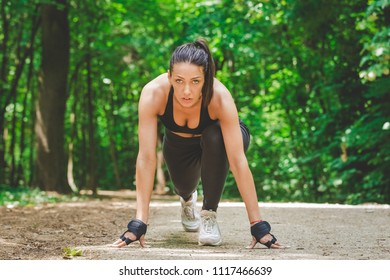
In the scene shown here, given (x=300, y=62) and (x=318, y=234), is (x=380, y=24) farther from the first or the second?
(x=318, y=234)

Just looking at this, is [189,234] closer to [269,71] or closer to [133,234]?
[133,234]

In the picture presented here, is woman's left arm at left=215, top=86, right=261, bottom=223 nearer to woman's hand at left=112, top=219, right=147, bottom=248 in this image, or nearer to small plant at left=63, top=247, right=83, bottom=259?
woman's hand at left=112, top=219, right=147, bottom=248

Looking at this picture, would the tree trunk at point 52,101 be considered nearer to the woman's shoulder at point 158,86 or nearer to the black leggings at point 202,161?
the black leggings at point 202,161

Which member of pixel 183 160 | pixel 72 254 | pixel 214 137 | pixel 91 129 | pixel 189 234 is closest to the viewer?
pixel 72 254

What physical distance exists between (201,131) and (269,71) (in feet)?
40.9

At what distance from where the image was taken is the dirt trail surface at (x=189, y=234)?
12.3ft

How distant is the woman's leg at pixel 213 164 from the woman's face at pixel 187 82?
0.36 m

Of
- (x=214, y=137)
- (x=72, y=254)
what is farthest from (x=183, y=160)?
(x=72, y=254)

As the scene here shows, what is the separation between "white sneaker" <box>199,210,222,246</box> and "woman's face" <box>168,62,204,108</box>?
0.88m

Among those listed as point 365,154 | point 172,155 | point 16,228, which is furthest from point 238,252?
point 365,154

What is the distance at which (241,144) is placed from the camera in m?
4.12

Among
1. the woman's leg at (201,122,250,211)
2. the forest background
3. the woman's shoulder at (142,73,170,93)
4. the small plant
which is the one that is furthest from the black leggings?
the forest background

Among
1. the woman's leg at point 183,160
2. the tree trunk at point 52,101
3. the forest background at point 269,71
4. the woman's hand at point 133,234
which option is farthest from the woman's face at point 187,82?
the tree trunk at point 52,101

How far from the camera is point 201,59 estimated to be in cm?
389
